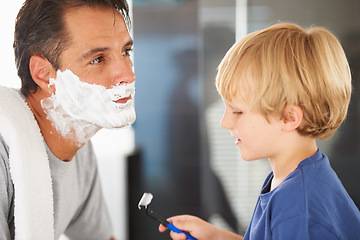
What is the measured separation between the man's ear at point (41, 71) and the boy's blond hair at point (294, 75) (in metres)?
0.36

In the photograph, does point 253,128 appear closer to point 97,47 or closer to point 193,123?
point 97,47

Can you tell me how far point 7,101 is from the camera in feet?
2.60

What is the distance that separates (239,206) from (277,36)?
1676 mm

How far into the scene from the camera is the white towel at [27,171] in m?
0.75

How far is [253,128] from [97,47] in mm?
339

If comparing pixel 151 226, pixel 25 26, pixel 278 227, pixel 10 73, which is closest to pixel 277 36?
pixel 278 227

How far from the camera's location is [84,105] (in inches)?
33.4

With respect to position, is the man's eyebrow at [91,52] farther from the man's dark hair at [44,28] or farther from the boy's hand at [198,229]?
the boy's hand at [198,229]

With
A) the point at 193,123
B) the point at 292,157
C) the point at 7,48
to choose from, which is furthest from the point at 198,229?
the point at 193,123

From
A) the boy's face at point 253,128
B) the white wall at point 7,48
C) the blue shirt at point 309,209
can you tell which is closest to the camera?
the blue shirt at point 309,209

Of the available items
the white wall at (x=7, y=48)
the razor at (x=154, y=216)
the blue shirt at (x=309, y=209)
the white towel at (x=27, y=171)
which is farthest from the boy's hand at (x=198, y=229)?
the white wall at (x=7, y=48)

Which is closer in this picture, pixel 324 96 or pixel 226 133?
pixel 324 96

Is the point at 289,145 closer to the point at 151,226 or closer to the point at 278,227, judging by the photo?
the point at 278,227

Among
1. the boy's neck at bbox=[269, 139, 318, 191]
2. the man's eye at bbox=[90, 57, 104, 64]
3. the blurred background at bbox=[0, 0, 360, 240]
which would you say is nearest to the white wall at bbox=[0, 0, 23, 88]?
the blurred background at bbox=[0, 0, 360, 240]
